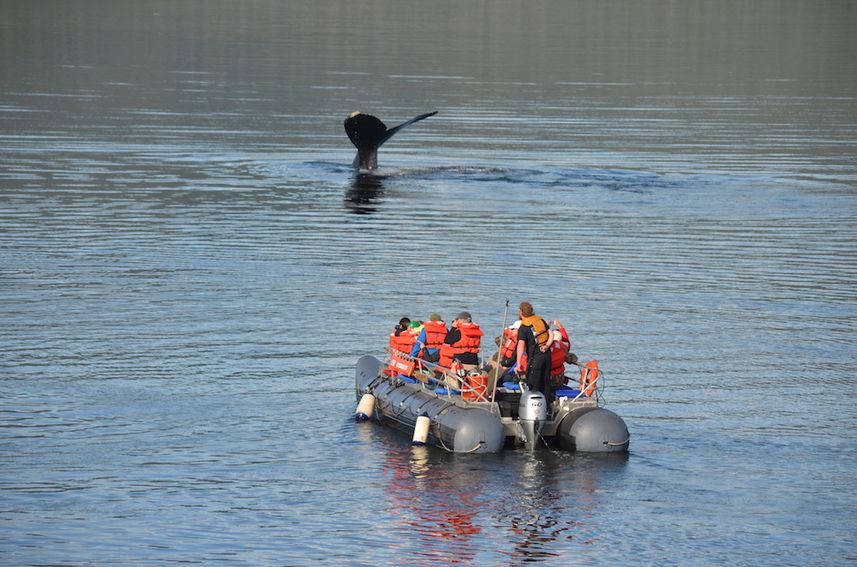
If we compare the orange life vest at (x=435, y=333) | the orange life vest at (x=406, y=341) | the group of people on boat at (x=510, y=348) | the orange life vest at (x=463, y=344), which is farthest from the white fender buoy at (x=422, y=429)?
the orange life vest at (x=406, y=341)

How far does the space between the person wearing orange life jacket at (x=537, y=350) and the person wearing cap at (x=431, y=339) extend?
242 cm

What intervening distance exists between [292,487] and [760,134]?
69.0 m

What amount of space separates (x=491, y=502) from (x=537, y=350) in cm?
493

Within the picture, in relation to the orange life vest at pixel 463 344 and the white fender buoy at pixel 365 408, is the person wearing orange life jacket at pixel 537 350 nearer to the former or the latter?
the orange life vest at pixel 463 344

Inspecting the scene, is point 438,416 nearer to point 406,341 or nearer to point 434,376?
point 434,376

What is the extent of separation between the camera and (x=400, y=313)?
46.2 meters

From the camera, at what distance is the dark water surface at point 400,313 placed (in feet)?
94.0

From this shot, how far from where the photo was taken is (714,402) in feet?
122

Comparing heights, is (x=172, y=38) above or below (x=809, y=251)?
above

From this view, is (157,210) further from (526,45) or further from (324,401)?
(526,45)

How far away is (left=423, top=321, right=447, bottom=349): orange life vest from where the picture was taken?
35062mm

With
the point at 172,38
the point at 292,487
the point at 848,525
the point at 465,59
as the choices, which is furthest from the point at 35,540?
the point at 172,38

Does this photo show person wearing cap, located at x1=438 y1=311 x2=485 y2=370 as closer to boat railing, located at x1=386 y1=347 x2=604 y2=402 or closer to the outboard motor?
boat railing, located at x1=386 y1=347 x2=604 y2=402

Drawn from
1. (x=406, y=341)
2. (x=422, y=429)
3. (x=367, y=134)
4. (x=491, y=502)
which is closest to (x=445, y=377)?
(x=422, y=429)
